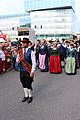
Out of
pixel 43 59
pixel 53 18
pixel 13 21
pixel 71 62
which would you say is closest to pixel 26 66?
pixel 71 62

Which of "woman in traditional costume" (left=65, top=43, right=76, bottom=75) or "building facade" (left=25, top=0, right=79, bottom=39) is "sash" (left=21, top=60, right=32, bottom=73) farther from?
"building facade" (left=25, top=0, right=79, bottom=39)

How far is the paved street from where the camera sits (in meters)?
5.16

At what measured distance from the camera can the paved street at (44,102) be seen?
516 cm

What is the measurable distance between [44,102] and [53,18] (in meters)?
89.1

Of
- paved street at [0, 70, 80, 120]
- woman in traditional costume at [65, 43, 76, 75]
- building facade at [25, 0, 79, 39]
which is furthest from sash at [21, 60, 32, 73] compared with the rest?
building facade at [25, 0, 79, 39]

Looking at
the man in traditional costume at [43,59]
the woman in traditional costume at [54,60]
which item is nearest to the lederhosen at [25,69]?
the woman in traditional costume at [54,60]

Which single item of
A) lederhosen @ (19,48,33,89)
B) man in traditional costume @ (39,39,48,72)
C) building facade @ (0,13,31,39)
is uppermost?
lederhosen @ (19,48,33,89)

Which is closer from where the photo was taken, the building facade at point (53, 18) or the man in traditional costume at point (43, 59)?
the man in traditional costume at point (43, 59)

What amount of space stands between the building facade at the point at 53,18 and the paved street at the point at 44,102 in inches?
3190

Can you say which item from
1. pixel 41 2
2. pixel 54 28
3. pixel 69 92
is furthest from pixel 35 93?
pixel 41 2

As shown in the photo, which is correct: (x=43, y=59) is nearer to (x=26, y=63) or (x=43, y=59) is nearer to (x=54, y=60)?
(x=54, y=60)

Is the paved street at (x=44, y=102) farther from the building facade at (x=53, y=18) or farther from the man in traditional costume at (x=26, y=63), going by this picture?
the building facade at (x=53, y=18)

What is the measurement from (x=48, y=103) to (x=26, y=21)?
94896 mm

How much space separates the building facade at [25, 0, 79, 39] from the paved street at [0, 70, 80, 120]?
81.0 meters
